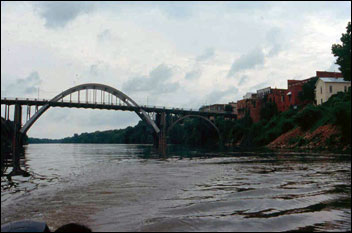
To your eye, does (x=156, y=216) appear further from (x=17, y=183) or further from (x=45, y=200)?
(x=17, y=183)

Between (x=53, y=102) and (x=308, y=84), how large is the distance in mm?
56596

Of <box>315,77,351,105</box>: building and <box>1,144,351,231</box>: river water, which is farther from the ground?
<box>315,77,351,105</box>: building

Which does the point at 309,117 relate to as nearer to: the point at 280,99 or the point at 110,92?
the point at 280,99

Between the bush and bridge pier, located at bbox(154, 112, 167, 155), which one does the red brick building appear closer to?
the bush

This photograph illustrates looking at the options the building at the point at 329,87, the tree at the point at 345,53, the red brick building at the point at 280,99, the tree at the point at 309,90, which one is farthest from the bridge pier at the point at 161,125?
the tree at the point at 345,53

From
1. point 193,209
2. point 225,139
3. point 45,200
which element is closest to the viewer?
point 193,209

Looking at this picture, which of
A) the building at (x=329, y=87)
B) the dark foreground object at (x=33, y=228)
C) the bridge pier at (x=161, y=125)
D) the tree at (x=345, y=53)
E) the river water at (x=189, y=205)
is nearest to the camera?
the dark foreground object at (x=33, y=228)

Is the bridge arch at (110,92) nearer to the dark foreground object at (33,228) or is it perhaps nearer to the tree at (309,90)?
the tree at (309,90)

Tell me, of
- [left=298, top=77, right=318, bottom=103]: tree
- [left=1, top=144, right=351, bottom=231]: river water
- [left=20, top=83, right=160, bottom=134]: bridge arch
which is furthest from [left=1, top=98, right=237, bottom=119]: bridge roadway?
[left=1, top=144, right=351, bottom=231]: river water

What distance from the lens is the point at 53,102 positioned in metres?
62.5

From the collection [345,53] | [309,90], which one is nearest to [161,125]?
[309,90]

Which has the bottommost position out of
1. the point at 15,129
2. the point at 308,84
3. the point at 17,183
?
the point at 17,183

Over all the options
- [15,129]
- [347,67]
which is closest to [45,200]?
[347,67]

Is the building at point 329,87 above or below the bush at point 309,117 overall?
above
